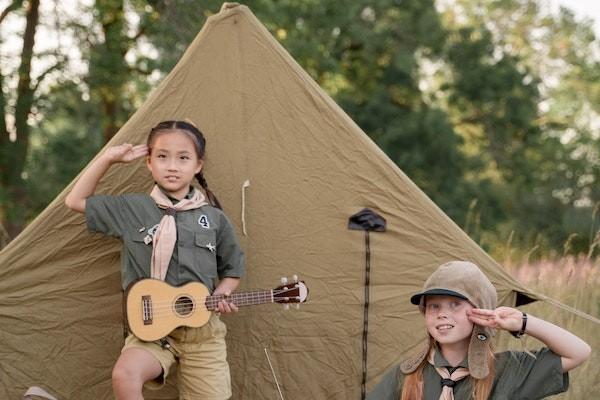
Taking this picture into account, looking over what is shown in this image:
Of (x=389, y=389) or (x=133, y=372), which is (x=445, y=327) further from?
(x=133, y=372)

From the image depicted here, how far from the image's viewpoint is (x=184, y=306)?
3.89m

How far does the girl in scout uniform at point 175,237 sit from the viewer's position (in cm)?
394

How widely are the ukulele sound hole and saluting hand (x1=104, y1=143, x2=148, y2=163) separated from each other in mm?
651

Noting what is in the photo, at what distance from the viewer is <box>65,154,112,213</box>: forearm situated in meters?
3.99

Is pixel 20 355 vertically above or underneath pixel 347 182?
underneath

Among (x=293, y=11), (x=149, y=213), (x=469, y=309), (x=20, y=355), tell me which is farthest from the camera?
(x=293, y=11)

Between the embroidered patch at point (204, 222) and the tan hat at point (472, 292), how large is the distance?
1.24m

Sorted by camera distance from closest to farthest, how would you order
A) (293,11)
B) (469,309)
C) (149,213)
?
(469,309)
(149,213)
(293,11)

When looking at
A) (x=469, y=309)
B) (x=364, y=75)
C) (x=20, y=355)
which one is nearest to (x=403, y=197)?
(x=469, y=309)

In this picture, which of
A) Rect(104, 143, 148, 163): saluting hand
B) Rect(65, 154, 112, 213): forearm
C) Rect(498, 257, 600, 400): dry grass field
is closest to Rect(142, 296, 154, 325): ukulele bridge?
Rect(65, 154, 112, 213): forearm

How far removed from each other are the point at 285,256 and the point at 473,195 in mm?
13528

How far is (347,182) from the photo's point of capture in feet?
14.8

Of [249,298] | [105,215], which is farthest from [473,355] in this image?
[105,215]

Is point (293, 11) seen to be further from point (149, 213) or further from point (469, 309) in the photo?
point (469, 309)
